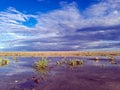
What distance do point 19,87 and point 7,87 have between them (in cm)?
73

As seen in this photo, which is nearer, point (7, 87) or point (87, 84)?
point (7, 87)

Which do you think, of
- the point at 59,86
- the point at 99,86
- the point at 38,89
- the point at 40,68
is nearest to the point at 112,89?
the point at 99,86

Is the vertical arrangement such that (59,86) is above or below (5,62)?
below

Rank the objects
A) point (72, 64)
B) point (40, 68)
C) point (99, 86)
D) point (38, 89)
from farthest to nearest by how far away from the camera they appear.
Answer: point (72, 64) < point (40, 68) < point (99, 86) < point (38, 89)

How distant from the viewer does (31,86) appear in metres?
15.5

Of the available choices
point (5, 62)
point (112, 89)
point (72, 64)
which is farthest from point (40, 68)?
point (112, 89)

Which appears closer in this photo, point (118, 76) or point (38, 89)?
point (38, 89)

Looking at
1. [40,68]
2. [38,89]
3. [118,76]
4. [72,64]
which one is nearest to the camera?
[38,89]

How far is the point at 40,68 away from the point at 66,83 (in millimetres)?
9511

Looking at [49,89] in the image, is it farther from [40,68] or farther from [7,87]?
[40,68]

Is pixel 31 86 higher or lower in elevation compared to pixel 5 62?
lower

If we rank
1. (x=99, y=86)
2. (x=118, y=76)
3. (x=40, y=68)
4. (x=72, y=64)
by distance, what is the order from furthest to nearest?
(x=72, y=64) → (x=40, y=68) → (x=118, y=76) → (x=99, y=86)

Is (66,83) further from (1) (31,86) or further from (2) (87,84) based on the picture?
(1) (31,86)

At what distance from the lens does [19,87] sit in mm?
15062
